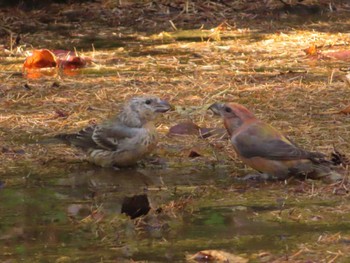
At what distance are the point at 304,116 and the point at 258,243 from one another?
345cm

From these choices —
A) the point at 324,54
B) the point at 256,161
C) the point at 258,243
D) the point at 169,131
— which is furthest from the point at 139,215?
the point at 324,54

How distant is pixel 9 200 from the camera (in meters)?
6.51

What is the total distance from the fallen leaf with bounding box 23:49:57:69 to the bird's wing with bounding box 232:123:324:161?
14.7 ft

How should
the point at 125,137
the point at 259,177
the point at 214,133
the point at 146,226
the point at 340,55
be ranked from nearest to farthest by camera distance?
the point at 146,226
the point at 259,177
the point at 125,137
the point at 214,133
the point at 340,55

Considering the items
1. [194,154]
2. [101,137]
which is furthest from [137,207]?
[194,154]

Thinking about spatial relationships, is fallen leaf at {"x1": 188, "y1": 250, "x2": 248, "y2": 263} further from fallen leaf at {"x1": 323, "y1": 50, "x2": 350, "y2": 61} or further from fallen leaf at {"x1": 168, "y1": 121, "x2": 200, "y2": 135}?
fallen leaf at {"x1": 323, "y1": 50, "x2": 350, "y2": 61}

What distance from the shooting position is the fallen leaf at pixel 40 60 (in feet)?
36.2

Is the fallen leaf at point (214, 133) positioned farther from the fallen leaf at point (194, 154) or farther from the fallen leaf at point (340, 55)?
the fallen leaf at point (340, 55)

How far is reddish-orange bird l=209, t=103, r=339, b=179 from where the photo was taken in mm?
6711

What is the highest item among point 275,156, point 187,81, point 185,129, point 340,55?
point 275,156

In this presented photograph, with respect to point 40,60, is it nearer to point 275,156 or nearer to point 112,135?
point 112,135

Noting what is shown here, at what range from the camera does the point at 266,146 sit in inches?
266

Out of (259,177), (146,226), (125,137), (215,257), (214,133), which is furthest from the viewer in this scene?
(214,133)

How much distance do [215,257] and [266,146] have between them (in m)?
1.80
